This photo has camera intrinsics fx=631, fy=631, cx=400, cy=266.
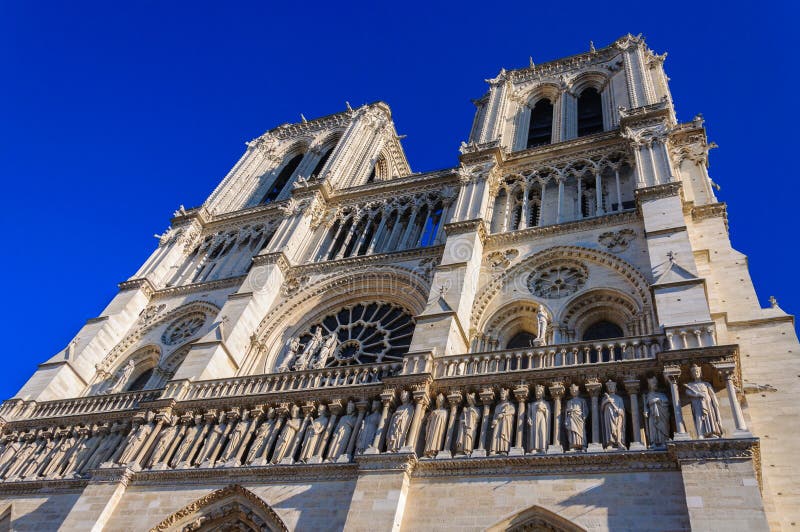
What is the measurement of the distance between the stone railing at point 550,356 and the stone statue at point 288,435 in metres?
2.81

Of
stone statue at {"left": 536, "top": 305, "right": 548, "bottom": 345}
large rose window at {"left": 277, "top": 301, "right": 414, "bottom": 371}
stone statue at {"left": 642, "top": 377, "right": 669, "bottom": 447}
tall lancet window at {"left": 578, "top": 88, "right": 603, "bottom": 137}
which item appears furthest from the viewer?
tall lancet window at {"left": 578, "top": 88, "right": 603, "bottom": 137}

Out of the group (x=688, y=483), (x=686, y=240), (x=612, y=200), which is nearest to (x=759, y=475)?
(x=688, y=483)

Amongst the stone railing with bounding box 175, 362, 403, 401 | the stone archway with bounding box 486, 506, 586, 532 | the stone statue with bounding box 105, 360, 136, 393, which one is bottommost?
the stone archway with bounding box 486, 506, 586, 532

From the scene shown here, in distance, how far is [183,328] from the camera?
60.8 ft

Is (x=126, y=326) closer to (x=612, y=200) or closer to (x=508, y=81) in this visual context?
(x=612, y=200)

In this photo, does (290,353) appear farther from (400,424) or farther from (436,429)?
(436,429)

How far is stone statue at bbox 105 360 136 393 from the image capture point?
16750 millimetres

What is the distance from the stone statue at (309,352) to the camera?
571 inches

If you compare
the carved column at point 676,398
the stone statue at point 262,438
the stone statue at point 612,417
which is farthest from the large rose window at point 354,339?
the carved column at point 676,398

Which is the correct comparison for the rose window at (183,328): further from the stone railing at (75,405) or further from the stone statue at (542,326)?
the stone statue at (542,326)

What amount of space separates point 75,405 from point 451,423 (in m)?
9.80

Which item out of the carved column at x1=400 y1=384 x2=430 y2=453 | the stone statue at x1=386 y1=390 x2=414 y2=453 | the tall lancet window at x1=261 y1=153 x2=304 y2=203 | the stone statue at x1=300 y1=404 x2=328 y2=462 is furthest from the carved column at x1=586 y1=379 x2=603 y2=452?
the tall lancet window at x1=261 y1=153 x2=304 y2=203

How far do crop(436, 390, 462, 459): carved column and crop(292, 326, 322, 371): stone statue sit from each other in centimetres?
438

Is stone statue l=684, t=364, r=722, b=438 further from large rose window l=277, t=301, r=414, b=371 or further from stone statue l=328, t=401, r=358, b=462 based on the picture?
large rose window l=277, t=301, r=414, b=371
